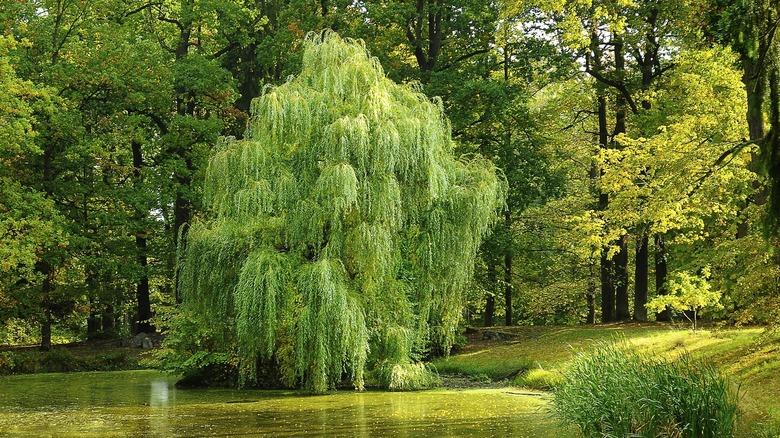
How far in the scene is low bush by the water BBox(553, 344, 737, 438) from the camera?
8.44m

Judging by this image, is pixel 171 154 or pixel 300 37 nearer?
pixel 300 37

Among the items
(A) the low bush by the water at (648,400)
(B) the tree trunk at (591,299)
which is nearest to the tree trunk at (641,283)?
(B) the tree trunk at (591,299)

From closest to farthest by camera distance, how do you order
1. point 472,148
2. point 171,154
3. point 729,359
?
point 729,359 → point 472,148 → point 171,154

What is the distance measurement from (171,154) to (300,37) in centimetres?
649

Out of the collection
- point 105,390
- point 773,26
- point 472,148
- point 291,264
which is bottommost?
point 105,390

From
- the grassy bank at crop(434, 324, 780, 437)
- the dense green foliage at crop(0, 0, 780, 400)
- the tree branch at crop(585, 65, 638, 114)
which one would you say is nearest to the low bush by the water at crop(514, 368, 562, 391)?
the grassy bank at crop(434, 324, 780, 437)

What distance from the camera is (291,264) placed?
1595 cm

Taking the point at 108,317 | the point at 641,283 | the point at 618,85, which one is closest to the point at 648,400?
the point at 641,283

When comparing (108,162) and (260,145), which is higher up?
(108,162)

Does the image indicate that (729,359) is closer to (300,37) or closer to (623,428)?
(623,428)

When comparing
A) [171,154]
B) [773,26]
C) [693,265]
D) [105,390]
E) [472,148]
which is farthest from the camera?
[171,154]

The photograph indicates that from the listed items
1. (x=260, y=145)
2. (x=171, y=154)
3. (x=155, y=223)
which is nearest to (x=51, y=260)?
(x=155, y=223)

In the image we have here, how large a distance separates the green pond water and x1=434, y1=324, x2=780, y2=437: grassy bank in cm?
162

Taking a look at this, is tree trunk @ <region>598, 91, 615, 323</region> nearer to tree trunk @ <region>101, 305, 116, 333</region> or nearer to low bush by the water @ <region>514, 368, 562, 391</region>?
low bush by the water @ <region>514, 368, 562, 391</region>
